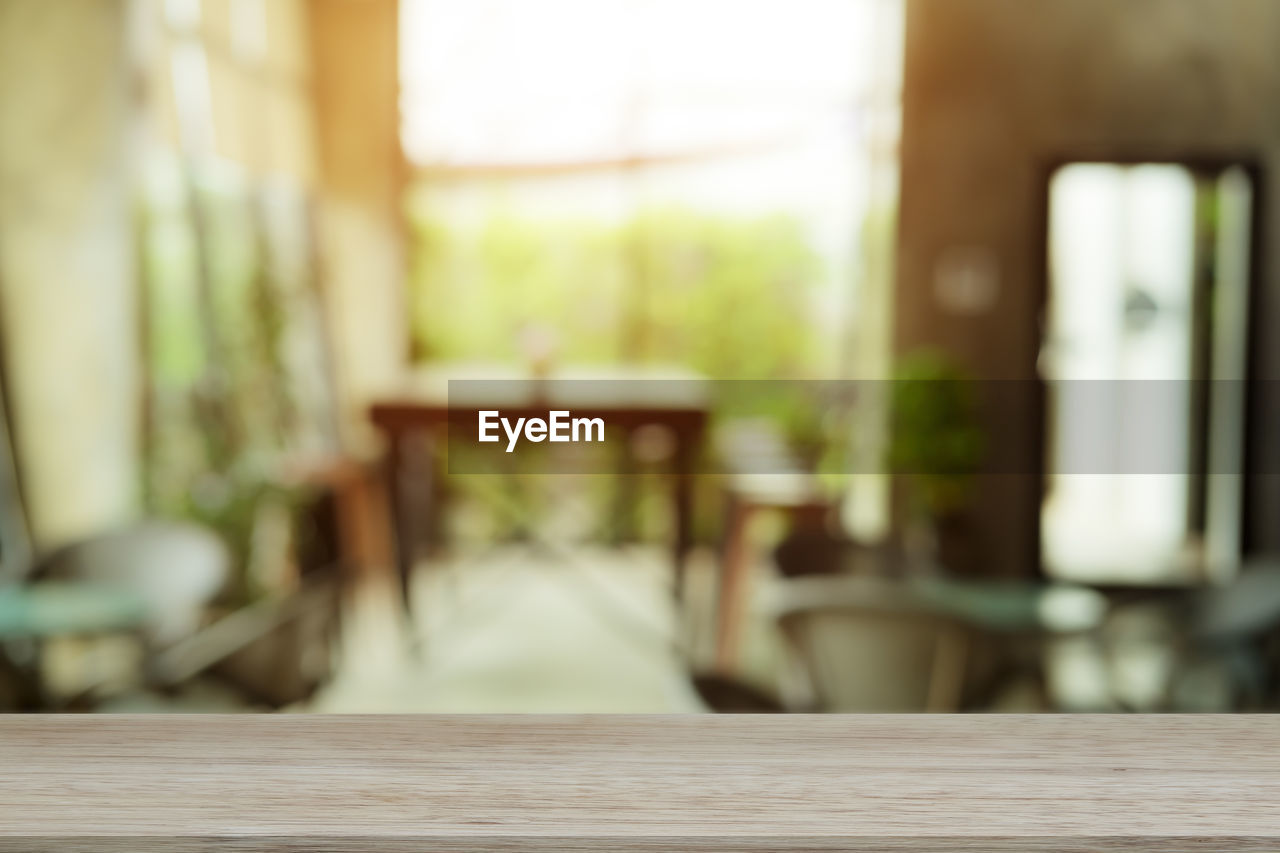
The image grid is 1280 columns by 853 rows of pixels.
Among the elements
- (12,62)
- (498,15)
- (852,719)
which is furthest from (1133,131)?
(852,719)

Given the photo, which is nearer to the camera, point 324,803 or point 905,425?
point 324,803

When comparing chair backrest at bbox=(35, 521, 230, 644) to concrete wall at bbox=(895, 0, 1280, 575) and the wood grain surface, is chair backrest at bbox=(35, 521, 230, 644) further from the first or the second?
concrete wall at bbox=(895, 0, 1280, 575)

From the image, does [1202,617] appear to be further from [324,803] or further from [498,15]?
[498,15]

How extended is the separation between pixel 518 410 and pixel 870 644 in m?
1.71

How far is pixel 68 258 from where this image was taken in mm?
4227

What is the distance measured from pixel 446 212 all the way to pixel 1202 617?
5669 mm

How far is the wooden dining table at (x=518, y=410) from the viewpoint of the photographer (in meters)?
0.80

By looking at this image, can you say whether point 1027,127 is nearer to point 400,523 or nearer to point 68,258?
point 400,523

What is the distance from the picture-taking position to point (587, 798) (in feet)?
1.69

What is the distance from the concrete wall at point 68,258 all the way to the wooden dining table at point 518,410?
103cm

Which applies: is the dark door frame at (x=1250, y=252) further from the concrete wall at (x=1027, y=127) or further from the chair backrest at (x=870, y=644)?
the chair backrest at (x=870, y=644)

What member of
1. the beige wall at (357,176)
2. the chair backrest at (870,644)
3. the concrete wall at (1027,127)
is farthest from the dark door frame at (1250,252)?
the chair backrest at (870,644)

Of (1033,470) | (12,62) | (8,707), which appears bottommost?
(1033,470)

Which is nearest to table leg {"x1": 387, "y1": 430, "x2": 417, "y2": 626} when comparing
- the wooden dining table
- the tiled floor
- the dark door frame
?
the wooden dining table
